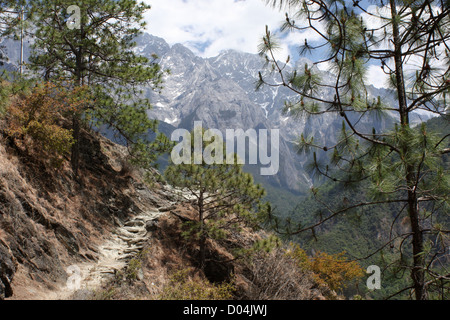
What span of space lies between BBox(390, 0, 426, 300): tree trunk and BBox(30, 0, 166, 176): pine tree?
7047 millimetres

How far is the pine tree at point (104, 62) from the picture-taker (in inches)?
360

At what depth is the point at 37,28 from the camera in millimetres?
9125

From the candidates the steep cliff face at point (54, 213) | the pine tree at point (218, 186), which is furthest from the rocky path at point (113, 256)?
the pine tree at point (218, 186)

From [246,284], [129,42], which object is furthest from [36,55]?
[246,284]

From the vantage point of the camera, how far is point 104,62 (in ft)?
33.6

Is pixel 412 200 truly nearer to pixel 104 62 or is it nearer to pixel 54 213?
pixel 54 213

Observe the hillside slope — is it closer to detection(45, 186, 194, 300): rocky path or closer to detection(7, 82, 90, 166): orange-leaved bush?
detection(45, 186, 194, 300): rocky path

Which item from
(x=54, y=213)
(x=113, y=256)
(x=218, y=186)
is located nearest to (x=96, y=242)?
(x=113, y=256)

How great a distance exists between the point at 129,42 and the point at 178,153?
168 inches

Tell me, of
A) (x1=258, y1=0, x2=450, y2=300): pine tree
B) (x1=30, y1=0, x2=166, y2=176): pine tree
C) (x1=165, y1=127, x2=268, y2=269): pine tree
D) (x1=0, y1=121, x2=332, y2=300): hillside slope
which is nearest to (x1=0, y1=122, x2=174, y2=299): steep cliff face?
(x1=0, y1=121, x2=332, y2=300): hillside slope

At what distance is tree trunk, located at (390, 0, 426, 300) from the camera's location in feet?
12.9

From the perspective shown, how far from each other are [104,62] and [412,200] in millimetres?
9993

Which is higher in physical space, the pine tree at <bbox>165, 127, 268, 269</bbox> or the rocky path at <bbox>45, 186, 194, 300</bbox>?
the pine tree at <bbox>165, 127, 268, 269</bbox>
